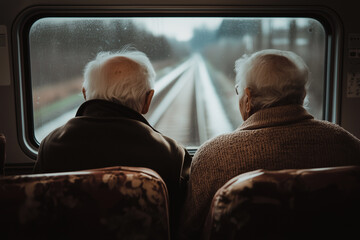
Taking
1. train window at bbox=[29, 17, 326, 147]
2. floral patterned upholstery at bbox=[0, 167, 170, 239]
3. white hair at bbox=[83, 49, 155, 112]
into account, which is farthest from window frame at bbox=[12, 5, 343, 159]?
floral patterned upholstery at bbox=[0, 167, 170, 239]

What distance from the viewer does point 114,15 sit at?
1965mm

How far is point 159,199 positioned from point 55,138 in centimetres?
58

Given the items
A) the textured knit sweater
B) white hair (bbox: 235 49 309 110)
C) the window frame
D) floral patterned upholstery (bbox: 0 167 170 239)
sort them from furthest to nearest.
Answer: the window frame → white hair (bbox: 235 49 309 110) → the textured knit sweater → floral patterned upholstery (bbox: 0 167 170 239)

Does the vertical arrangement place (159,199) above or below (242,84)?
below

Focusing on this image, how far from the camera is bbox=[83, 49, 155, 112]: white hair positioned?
4.51 ft

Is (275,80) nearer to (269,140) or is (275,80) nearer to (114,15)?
(269,140)

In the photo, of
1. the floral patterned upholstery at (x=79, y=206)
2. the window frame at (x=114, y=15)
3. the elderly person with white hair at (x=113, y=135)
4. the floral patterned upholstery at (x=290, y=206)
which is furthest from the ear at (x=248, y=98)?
the window frame at (x=114, y=15)

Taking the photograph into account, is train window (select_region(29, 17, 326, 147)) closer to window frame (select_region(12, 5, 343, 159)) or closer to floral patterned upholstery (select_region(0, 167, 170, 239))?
window frame (select_region(12, 5, 343, 159))

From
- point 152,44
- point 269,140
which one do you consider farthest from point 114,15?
point 269,140

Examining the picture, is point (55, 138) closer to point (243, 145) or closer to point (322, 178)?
point (243, 145)

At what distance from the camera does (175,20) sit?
203 centimetres

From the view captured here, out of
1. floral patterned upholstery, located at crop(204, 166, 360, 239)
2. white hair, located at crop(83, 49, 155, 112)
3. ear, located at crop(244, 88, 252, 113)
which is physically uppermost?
white hair, located at crop(83, 49, 155, 112)

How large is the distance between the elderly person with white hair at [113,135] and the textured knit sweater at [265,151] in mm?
138

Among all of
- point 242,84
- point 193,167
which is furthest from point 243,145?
point 242,84
